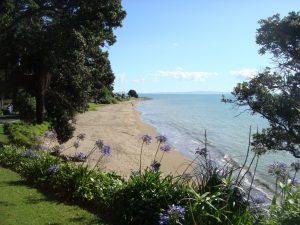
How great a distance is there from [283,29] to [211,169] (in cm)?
Result: 734

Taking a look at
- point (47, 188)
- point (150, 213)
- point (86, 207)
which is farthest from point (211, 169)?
point (47, 188)

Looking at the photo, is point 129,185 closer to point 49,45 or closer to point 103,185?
point 103,185

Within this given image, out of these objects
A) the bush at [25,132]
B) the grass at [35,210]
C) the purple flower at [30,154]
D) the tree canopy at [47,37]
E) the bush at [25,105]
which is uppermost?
the tree canopy at [47,37]

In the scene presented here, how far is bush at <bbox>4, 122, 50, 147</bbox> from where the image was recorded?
67.2ft

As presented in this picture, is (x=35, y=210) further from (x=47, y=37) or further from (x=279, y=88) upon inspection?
(x=47, y=37)

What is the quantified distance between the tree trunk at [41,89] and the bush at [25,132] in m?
0.74

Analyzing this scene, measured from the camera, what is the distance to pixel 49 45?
2075 centimetres

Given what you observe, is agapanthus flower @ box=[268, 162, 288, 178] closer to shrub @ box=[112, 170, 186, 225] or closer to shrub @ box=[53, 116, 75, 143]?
shrub @ box=[112, 170, 186, 225]

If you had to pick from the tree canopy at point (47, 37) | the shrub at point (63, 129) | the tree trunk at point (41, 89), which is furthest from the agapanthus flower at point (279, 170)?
the shrub at point (63, 129)

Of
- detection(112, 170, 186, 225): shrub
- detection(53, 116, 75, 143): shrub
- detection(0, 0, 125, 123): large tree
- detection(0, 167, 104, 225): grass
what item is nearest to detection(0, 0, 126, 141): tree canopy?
detection(0, 0, 125, 123): large tree

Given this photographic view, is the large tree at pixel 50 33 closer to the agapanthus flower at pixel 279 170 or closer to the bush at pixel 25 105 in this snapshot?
the bush at pixel 25 105

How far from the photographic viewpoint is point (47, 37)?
67.8 ft

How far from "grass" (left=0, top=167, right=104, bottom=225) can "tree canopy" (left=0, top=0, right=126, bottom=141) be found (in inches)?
431

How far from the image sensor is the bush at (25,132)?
67.2 ft
